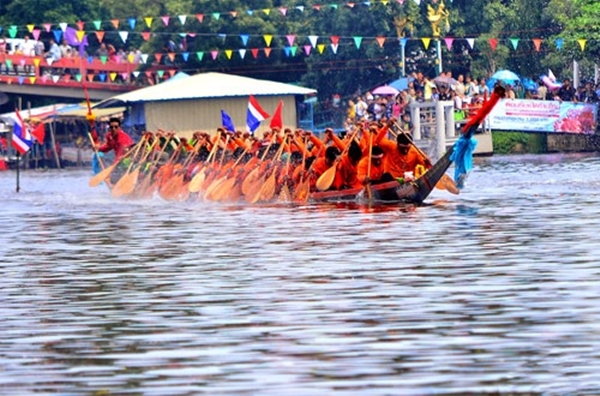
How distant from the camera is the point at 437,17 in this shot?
54406 mm

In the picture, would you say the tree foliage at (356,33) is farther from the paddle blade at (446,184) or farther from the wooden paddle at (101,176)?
the paddle blade at (446,184)

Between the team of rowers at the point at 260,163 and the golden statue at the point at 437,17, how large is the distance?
18530 mm

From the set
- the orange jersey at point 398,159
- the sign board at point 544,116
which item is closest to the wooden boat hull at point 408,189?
the orange jersey at point 398,159

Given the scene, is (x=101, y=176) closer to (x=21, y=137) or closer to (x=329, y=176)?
(x=21, y=137)

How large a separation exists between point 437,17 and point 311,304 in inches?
1618

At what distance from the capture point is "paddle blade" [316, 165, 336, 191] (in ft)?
91.9

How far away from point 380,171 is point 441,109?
18918 mm

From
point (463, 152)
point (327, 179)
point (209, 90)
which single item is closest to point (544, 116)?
point (209, 90)

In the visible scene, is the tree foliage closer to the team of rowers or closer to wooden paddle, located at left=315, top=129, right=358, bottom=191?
the team of rowers

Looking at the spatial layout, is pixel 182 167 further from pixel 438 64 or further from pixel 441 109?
pixel 438 64

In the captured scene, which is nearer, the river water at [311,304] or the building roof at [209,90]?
the river water at [311,304]

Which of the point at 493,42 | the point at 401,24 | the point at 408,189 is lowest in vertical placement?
the point at 408,189

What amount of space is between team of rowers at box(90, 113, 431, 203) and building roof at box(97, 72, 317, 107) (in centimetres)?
1691

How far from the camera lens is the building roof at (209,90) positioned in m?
54.9
